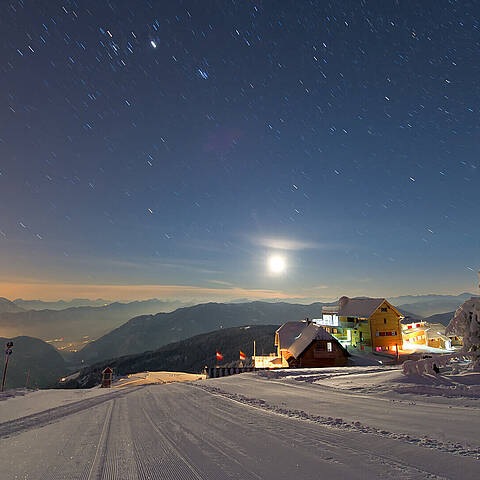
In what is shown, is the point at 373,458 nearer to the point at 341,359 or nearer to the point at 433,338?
the point at 341,359

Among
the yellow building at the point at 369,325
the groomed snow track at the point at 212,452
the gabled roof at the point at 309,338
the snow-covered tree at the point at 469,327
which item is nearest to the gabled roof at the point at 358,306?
the yellow building at the point at 369,325

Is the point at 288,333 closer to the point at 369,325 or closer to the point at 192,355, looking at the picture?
the point at 369,325

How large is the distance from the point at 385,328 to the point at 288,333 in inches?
673

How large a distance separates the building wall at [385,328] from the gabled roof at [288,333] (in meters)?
12.1

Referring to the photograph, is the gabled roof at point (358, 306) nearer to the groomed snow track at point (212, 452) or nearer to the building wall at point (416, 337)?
the building wall at point (416, 337)

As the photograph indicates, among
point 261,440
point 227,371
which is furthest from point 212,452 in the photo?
point 227,371

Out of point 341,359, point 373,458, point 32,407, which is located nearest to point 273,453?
point 373,458

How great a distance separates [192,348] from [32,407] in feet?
403

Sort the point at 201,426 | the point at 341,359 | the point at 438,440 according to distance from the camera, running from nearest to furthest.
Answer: the point at 438,440 → the point at 201,426 → the point at 341,359

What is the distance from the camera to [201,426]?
7.68 metres

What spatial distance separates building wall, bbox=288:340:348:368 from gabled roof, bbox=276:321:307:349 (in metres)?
12.0

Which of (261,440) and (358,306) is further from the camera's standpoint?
(358,306)

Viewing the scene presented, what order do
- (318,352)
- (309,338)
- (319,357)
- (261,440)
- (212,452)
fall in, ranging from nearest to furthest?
(212,452)
(261,440)
(319,357)
(318,352)
(309,338)

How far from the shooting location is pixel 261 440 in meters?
6.21
